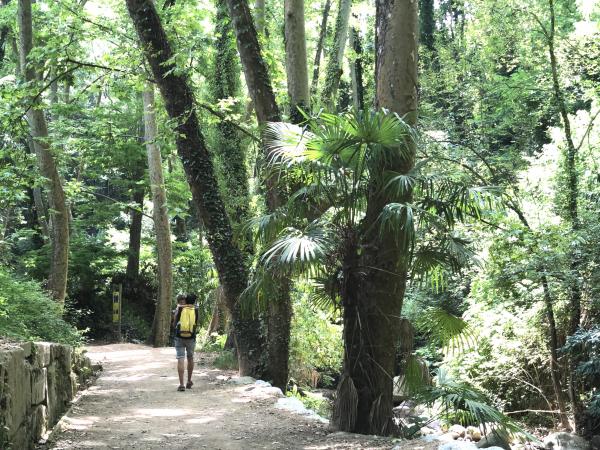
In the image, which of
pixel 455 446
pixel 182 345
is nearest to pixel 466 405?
pixel 455 446

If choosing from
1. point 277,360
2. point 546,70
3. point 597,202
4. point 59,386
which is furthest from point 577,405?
point 59,386

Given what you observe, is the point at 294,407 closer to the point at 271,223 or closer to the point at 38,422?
the point at 271,223

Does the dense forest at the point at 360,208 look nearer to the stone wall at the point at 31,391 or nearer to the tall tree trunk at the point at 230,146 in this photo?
the tall tree trunk at the point at 230,146

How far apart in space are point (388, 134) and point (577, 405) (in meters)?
6.80

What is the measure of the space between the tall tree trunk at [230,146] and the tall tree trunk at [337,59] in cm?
255

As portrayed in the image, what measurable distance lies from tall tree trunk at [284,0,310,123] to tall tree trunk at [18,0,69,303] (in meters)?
5.71

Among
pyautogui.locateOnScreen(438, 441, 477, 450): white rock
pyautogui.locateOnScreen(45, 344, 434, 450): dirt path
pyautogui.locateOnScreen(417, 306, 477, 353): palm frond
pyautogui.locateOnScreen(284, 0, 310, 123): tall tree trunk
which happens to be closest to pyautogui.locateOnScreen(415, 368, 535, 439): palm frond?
pyautogui.locateOnScreen(438, 441, 477, 450): white rock

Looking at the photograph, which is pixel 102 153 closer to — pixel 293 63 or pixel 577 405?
pixel 293 63

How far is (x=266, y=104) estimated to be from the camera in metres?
9.61

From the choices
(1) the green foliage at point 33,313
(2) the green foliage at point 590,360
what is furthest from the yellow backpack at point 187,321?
(2) the green foliage at point 590,360

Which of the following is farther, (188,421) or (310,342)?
(310,342)

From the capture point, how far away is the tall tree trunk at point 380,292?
6348 mm

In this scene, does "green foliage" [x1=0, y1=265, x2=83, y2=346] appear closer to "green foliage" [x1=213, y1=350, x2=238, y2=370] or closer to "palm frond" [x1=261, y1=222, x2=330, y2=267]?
"green foliage" [x1=213, y1=350, x2=238, y2=370]

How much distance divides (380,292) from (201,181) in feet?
15.9
